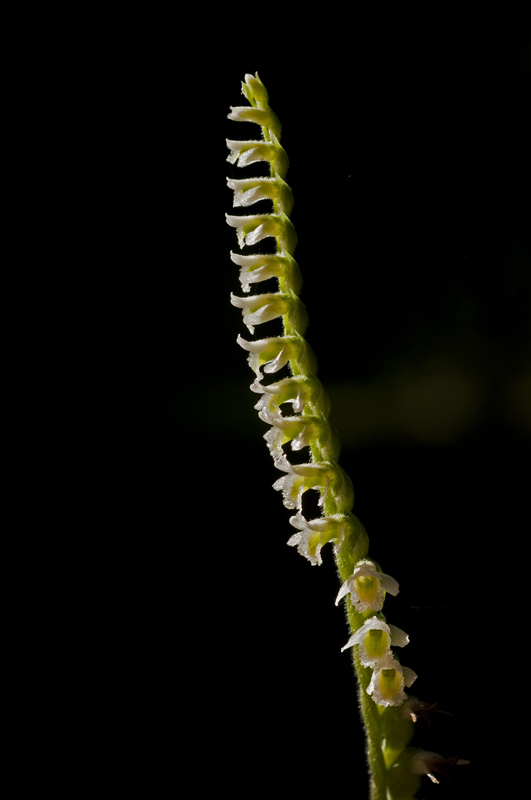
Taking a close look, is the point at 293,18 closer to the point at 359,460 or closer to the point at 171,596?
the point at 359,460

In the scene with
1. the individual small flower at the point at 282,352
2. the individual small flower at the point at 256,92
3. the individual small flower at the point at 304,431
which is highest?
the individual small flower at the point at 256,92

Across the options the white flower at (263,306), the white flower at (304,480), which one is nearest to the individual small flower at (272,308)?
the white flower at (263,306)

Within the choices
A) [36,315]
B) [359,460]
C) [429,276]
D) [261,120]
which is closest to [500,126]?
[429,276]

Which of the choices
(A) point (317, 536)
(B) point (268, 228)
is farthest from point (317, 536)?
(B) point (268, 228)

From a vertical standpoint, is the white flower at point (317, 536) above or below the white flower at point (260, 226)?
below

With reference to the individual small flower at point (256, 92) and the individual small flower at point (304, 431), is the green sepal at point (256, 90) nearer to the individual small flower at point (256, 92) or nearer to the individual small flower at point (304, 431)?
the individual small flower at point (256, 92)

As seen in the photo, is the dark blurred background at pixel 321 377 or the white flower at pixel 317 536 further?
the dark blurred background at pixel 321 377
